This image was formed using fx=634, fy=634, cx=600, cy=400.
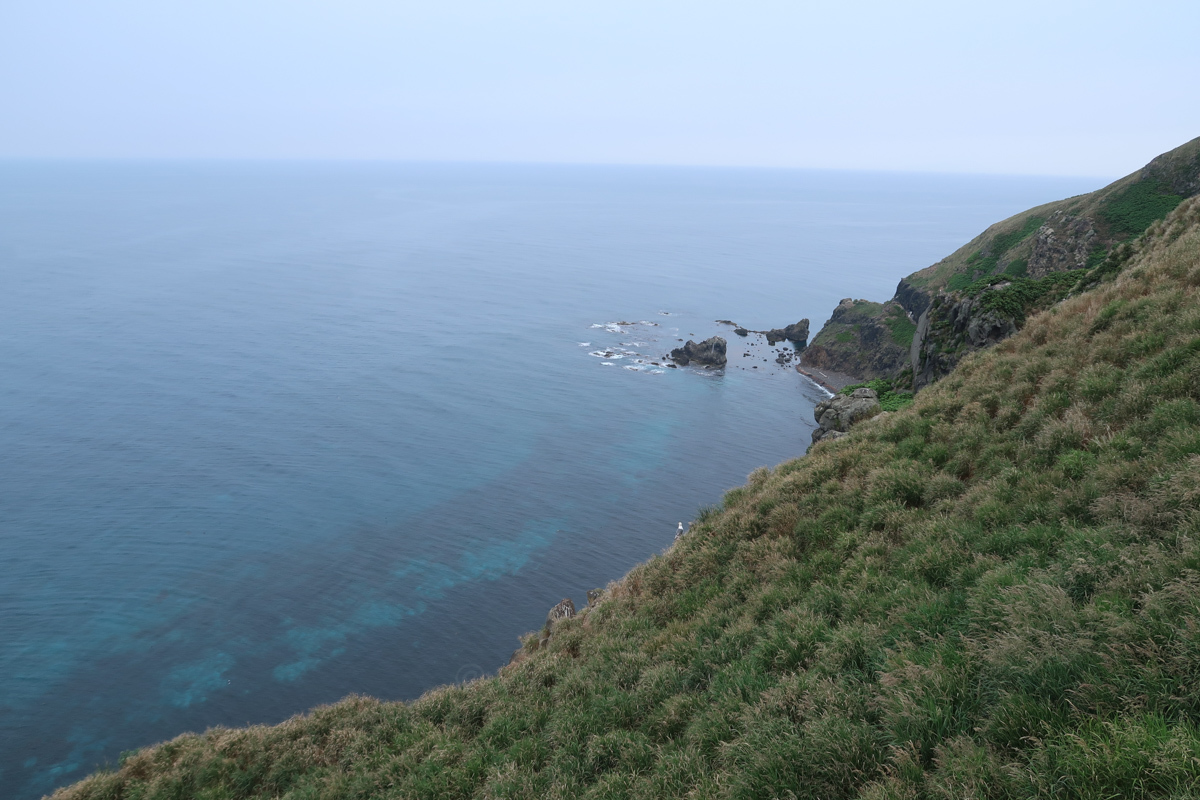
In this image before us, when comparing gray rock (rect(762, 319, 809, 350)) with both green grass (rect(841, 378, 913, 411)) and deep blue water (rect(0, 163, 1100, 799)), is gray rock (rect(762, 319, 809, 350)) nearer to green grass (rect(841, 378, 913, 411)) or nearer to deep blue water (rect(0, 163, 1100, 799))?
deep blue water (rect(0, 163, 1100, 799))

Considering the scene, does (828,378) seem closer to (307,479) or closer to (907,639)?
(307,479)

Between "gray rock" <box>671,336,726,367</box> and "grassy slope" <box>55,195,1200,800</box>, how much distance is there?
259 feet

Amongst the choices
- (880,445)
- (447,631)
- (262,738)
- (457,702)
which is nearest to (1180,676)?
(880,445)

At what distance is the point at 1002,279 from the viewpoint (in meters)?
41.3

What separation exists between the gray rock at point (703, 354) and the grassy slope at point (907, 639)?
79.0 metres

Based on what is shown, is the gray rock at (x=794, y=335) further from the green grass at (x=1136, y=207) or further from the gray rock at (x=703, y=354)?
the green grass at (x=1136, y=207)

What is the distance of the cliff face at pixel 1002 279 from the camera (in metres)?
37.6

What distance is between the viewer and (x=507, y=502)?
5981 centimetres

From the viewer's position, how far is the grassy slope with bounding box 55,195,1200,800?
6.78 meters

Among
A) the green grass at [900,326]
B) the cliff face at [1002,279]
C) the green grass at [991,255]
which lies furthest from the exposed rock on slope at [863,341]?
the green grass at [991,255]

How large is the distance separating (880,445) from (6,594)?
57.9m

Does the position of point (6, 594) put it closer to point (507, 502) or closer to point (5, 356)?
point (507, 502)

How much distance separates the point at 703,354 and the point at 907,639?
91.5 metres

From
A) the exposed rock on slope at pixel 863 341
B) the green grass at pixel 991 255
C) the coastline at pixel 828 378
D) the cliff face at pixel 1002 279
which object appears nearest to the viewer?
the cliff face at pixel 1002 279
